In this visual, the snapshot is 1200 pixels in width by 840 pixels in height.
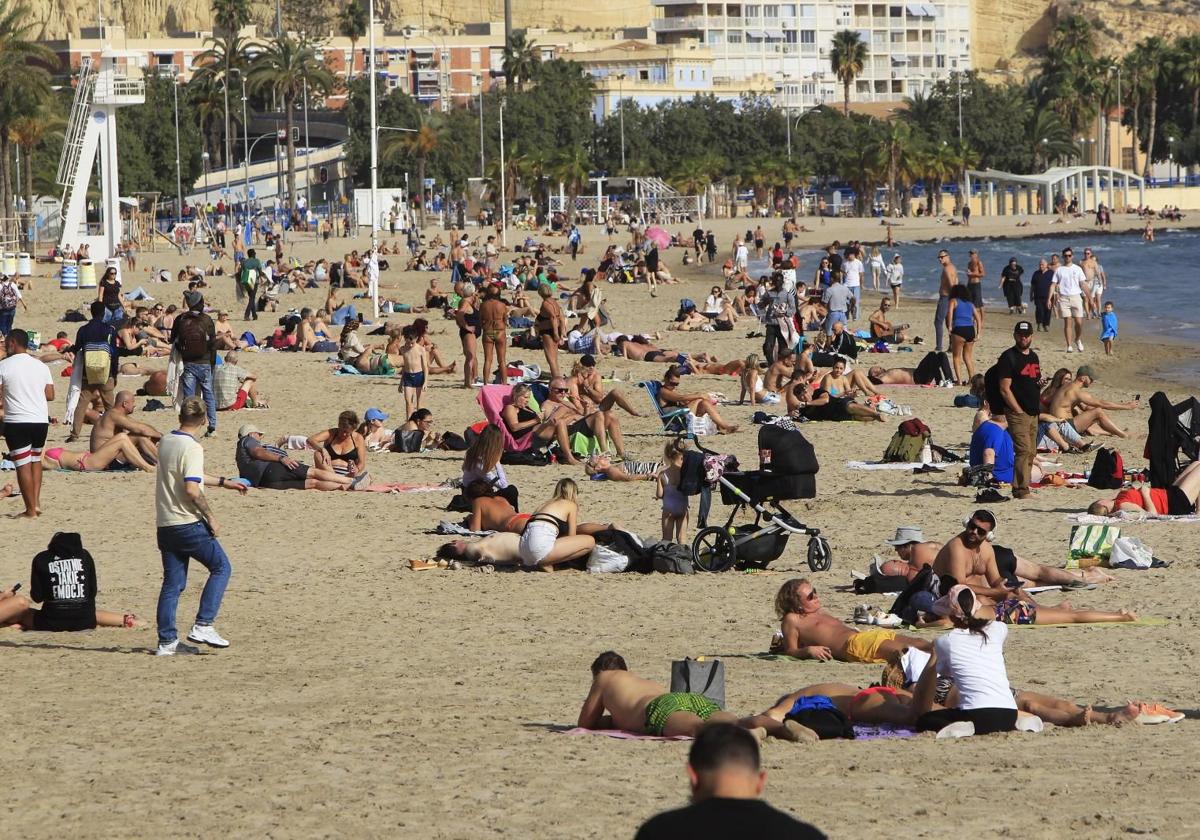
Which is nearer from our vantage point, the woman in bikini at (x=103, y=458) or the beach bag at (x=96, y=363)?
the woman in bikini at (x=103, y=458)

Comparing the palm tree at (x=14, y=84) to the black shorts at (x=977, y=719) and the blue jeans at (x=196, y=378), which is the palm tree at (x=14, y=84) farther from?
the black shorts at (x=977, y=719)

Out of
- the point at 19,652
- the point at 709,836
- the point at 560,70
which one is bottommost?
the point at 19,652

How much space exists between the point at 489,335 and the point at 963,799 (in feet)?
46.4

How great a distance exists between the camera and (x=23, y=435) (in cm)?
1291

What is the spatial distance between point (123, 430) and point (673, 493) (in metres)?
5.95

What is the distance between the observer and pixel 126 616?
1001 cm

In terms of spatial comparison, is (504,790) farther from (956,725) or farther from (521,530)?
(521,530)

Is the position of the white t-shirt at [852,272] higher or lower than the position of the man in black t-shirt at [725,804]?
higher

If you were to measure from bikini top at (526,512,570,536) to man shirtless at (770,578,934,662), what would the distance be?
264 cm

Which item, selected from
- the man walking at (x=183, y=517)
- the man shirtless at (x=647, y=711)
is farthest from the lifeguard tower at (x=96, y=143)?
the man shirtless at (x=647, y=711)

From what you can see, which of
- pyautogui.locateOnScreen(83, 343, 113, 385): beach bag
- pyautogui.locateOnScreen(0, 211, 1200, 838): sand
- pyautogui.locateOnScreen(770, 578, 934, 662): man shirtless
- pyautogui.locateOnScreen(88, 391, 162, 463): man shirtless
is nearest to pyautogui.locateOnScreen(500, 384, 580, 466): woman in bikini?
pyautogui.locateOnScreen(0, 211, 1200, 838): sand

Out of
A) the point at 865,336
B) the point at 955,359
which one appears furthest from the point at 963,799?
the point at 865,336

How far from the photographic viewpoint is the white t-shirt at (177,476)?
877cm

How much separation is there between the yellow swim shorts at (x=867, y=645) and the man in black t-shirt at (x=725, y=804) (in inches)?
216
